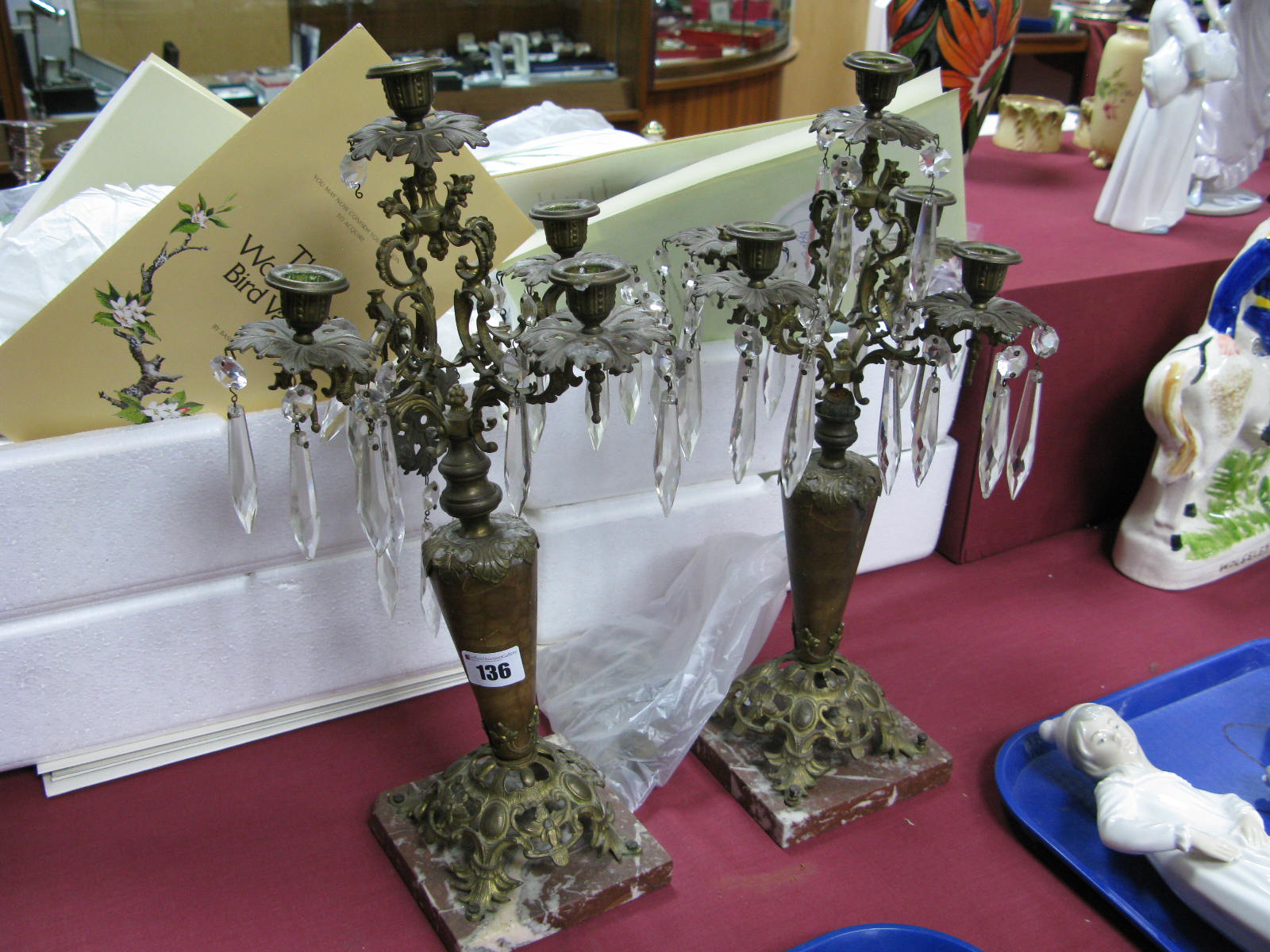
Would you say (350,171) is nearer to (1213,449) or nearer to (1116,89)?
(1213,449)

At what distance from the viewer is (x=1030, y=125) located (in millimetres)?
1974

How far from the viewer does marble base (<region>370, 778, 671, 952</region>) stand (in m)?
0.79

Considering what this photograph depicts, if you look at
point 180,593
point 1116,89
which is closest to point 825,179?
point 180,593

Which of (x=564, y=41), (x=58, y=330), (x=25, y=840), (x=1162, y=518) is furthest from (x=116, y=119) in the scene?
(x=564, y=41)

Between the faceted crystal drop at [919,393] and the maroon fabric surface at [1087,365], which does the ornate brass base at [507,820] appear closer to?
the faceted crystal drop at [919,393]

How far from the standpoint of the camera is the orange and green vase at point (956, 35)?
1324 millimetres

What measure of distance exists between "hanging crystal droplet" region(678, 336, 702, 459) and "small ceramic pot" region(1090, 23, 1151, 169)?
1.34 m

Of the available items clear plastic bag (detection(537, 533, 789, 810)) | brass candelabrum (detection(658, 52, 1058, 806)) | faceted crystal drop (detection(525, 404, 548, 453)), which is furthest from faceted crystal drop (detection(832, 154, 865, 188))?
clear plastic bag (detection(537, 533, 789, 810))

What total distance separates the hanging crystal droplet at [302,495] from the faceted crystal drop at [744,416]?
11.1 inches

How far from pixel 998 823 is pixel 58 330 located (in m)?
0.87

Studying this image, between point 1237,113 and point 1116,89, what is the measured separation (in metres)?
0.19

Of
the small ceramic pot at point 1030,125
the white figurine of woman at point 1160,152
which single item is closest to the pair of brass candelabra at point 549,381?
the white figurine of woman at point 1160,152

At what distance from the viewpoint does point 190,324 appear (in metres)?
0.79

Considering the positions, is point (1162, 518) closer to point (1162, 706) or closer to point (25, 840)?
point (1162, 706)
